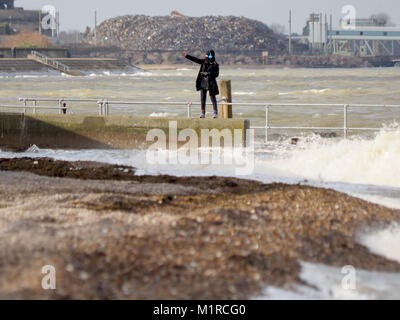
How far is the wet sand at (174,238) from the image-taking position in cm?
649

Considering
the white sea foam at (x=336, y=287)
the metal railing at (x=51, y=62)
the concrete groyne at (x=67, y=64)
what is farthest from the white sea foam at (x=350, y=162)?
the metal railing at (x=51, y=62)

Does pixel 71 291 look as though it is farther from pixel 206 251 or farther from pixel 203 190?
pixel 203 190

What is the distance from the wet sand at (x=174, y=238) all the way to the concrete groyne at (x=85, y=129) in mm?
4712

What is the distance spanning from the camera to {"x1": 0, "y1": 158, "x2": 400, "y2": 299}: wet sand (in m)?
6.49

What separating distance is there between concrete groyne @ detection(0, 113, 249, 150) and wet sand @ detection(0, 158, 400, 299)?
4.71 meters

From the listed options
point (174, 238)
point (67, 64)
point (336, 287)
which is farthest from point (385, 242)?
point (67, 64)

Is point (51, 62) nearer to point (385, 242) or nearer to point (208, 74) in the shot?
point (208, 74)

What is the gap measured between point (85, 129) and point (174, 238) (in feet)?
32.1

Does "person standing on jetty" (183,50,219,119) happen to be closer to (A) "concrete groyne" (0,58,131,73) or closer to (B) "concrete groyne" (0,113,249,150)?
(B) "concrete groyne" (0,113,249,150)

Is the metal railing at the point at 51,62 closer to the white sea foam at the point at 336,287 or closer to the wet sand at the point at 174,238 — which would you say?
the wet sand at the point at 174,238

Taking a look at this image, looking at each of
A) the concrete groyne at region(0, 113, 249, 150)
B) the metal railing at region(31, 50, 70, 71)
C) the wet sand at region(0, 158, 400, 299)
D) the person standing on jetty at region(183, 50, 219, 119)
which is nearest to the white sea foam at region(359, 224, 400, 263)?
the wet sand at region(0, 158, 400, 299)

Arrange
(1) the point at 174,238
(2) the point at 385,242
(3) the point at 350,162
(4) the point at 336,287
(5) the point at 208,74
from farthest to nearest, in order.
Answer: (5) the point at 208,74 < (3) the point at 350,162 < (2) the point at 385,242 < (1) the point at 174,238 < (4) the point at 336,287

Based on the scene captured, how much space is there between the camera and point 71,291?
6242mm

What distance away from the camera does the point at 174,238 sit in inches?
302
